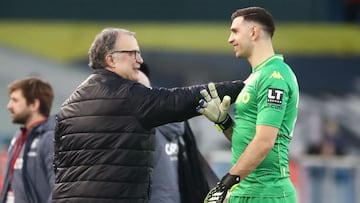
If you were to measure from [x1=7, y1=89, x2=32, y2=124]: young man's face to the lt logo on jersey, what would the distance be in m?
2.48

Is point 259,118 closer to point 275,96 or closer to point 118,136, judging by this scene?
point 275,96

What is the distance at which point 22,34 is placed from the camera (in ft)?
54.2

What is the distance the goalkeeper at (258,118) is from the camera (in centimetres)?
531

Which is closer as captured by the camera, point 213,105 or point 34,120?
point 213,105

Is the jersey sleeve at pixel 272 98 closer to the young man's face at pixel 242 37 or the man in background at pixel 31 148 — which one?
the young man's face at pixel 242 37

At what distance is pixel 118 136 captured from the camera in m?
5.54

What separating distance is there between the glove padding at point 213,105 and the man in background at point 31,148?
1692 millimetres

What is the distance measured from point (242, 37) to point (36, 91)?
2226 mm

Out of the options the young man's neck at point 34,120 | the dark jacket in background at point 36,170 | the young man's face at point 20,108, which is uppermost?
the young man's face at point 20,108

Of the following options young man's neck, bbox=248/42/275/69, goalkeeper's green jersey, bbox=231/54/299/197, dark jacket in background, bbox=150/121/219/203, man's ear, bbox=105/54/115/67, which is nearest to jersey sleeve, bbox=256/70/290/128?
goalkeeper's green jersey, bbox=231/54/299/197

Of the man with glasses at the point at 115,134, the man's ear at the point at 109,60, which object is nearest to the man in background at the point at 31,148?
the man with glasses at the point at 115,134

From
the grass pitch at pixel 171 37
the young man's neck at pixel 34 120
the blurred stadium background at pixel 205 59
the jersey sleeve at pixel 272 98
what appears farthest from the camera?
A: the grass pitch at pixel 171 37

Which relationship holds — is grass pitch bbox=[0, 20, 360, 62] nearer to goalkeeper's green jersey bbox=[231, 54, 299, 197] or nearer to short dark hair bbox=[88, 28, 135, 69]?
short dark hair bbox=[88, 28, 135, 69]

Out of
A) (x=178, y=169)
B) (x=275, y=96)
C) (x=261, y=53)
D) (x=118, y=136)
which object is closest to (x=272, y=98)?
(x=275, y=96)
